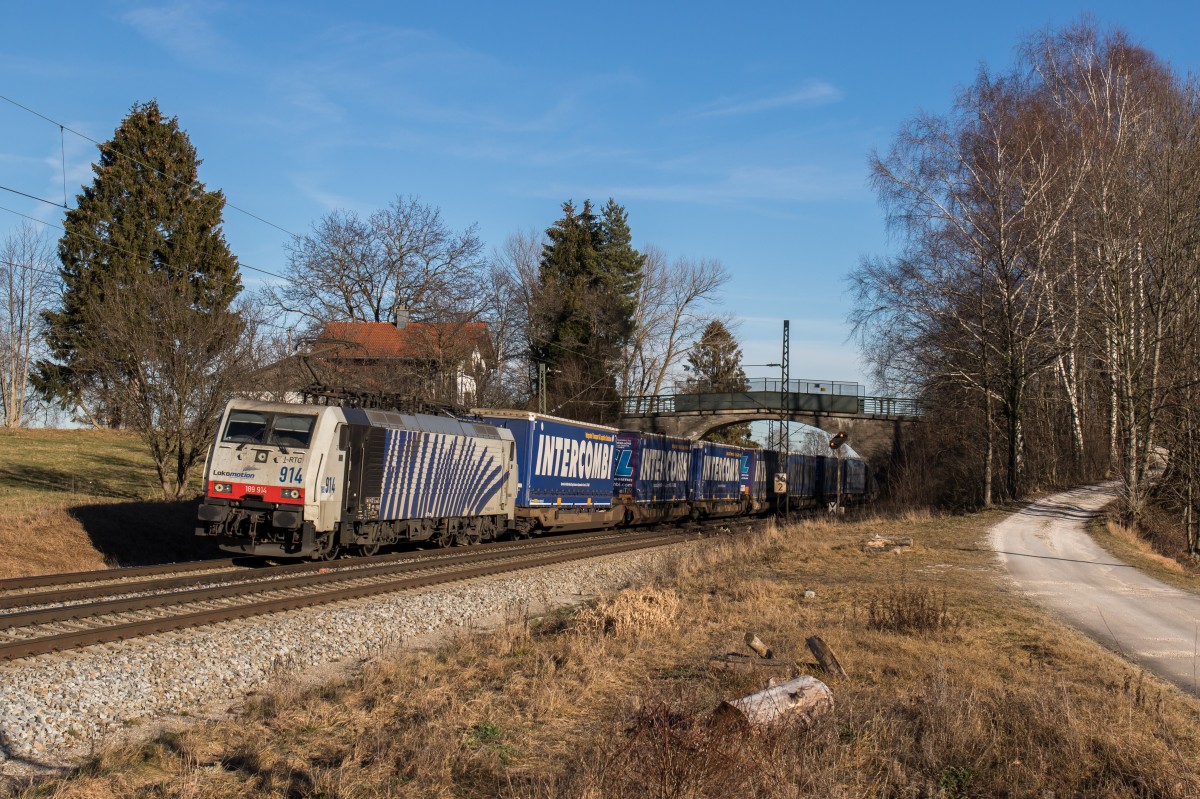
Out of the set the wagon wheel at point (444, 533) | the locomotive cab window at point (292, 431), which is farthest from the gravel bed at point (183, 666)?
the wagon wheel at point (444, 533)

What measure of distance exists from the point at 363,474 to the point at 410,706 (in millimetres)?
9319

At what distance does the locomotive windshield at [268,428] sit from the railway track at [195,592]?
86.3 inches

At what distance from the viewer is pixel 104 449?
38.2 meters

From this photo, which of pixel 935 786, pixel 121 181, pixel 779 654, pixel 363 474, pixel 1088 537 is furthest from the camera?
pixel 121 181

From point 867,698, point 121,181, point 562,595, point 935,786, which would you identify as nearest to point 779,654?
point 867,698

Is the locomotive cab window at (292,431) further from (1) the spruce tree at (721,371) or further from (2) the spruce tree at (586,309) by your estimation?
(1) the spruce tree at (721,371)

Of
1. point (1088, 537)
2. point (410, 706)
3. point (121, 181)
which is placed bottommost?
point (410, 706)

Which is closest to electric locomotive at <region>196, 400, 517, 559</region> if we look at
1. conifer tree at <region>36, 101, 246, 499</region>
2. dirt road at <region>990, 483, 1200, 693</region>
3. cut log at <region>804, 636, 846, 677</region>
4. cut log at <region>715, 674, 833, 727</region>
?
cut log at <region>804, 636, 846, 677</region>

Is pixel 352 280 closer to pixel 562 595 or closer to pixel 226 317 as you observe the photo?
pixel 226 317

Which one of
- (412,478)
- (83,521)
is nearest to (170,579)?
(412,478)

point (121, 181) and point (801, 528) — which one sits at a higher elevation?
point (121, 181)

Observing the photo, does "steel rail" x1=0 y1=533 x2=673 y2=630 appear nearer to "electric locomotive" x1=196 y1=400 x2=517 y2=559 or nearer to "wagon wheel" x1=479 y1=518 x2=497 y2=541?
"electric locomotive" x1=196 y1=400 x2=517 y2=559

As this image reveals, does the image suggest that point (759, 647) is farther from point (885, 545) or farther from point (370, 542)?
point (885, 545)

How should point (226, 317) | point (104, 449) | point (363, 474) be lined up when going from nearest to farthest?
point (363, 474) → point (226, 317) → point (104, 449)
